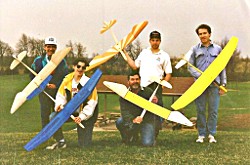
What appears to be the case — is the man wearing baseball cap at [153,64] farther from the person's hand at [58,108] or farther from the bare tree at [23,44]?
the bare tree at [23,44]

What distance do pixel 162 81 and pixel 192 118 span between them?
37cm

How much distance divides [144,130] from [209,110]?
0.53 metres

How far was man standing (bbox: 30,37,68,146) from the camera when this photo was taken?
350cm

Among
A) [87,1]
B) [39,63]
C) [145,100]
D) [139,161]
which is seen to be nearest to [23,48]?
[39,63]

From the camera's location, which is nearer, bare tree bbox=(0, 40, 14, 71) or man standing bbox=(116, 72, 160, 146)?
man standing bbox=(116, 72, 160, 146)

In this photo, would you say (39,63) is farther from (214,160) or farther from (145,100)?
(214,160)

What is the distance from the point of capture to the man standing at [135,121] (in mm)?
3432

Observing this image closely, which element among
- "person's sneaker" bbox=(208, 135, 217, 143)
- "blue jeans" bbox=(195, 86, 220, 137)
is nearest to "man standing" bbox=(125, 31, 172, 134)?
Result: "blue jeans" bbox=(195, 86, 220, 137)

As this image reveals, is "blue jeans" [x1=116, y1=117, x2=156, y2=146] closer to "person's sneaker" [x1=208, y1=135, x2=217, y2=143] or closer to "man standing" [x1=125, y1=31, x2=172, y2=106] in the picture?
"man standing" [x1=125, y1=31, x2=172, y2=106]

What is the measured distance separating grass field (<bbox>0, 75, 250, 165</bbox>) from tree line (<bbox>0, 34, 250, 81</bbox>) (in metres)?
0.08

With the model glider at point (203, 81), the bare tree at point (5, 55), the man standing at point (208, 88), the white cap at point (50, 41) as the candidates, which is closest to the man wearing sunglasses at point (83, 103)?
the white cap at point (50, 41)

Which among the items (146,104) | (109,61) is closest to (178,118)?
(146,104)

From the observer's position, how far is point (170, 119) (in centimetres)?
344

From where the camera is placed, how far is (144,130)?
3.48 metres
